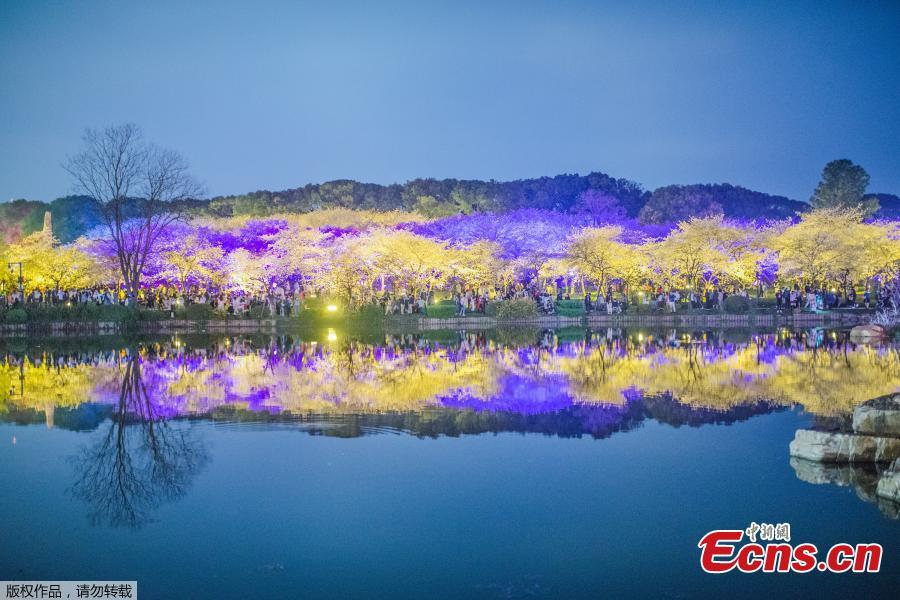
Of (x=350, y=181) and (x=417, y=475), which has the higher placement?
(x=350, y=181)

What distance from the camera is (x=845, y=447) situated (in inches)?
393

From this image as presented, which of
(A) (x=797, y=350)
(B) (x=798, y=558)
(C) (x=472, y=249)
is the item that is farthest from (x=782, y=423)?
(C) (x=472, y=249)

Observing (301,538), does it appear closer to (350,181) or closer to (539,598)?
(539,598)

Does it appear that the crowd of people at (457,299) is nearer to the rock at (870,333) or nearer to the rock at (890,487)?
the rock at (870,333)

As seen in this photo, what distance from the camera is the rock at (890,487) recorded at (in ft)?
27.8

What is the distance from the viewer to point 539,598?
20.9 ft

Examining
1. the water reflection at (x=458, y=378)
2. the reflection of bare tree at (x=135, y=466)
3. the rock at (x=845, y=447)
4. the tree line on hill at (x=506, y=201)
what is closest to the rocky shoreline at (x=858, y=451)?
the rock at (x=845, y=447)

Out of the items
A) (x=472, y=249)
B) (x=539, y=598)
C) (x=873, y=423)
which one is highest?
(x=472, y=249)

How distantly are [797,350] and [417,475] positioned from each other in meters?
18.8

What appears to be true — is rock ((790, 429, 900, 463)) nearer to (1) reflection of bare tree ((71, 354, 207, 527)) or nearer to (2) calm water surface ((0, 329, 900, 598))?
(2) calm water surface ((0, 329, 900, 598))

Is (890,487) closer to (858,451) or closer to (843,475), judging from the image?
(843,475)

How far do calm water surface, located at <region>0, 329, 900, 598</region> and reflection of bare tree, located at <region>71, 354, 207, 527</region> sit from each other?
0.04 meters

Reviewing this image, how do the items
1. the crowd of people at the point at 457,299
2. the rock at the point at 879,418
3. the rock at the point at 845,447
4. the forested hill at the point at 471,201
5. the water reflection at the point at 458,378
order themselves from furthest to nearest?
the forested hill at the point at 471,201 < the crowd of people at the point at 457,299 < the water reflection at the point at 458,378 < the rock at the point at 879,418 < the rock at the point at 845,447

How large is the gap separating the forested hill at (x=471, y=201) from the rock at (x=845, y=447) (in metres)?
64.5
